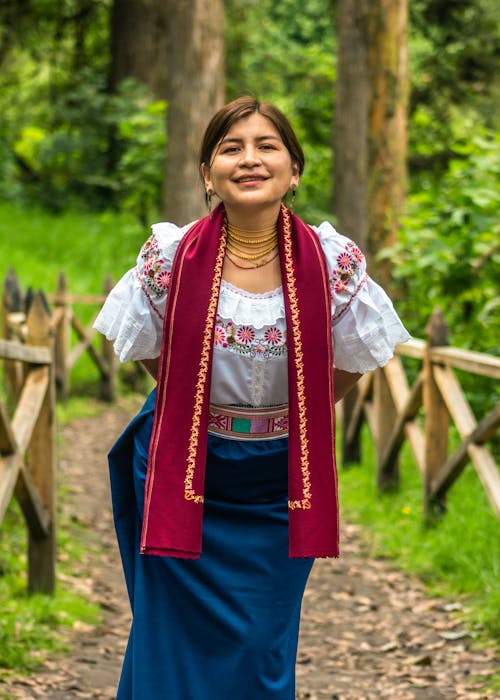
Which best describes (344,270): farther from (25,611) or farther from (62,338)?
(62,338)

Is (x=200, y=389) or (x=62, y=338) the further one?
(x=62, y=338)

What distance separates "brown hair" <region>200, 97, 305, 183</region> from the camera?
118 inches

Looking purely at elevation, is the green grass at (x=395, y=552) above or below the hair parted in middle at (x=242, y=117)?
below

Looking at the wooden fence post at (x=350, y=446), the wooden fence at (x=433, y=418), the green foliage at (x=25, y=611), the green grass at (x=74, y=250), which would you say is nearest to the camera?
the green foliage at (x=25, y=611)

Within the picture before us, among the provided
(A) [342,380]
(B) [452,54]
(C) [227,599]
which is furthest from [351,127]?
(C) [227,599]

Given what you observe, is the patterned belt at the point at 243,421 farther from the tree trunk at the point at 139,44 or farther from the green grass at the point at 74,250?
the tree trunk at the point at 139,44

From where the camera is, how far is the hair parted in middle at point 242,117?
2.99 meters

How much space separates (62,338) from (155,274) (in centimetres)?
943

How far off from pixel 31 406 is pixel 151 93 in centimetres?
1468

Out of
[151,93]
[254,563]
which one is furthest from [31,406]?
[151,93]

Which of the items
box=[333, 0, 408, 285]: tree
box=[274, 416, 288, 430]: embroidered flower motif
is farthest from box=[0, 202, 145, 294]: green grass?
box=[274, 416, 288, 430]: embroidered flower motif

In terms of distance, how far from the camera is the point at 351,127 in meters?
12.6

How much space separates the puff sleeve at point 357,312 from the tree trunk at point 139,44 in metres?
18.2

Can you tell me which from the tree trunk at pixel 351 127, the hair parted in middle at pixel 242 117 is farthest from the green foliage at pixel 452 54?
the hair parted in middle at pixel 242 117
